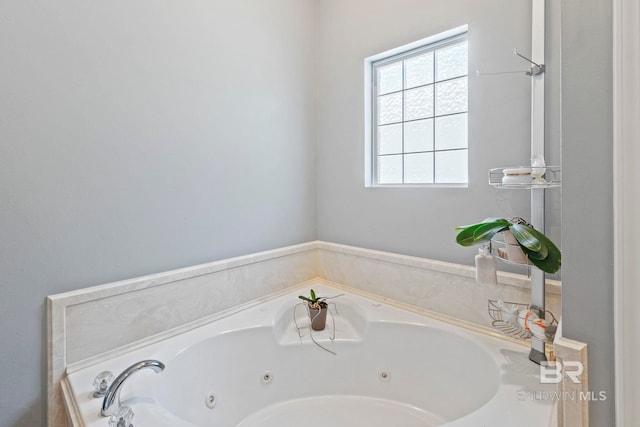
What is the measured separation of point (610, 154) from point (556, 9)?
958 millimetres

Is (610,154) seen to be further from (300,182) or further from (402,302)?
(300,182)

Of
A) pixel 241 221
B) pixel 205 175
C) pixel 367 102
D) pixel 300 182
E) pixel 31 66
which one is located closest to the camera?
pixel 31 66

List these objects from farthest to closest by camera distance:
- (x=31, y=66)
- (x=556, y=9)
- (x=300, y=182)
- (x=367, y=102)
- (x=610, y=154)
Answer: (x=300, y=182) < (x=367, y=102) < (x=556, y=9) < (x=31, y=66) < (x=610, y=154)

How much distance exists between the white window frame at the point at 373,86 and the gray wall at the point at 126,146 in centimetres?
56

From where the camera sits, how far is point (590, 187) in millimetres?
765

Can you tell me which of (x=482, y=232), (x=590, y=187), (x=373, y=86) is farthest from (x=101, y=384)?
(x=373, y=86)

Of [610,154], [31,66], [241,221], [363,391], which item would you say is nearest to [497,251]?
[610,154]

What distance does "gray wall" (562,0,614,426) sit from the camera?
737 mm

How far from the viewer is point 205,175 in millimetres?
1639

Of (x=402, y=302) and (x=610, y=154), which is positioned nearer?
(x=610, y=154)

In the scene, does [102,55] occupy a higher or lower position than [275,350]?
higher

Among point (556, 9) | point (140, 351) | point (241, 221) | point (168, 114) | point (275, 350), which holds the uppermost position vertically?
point (556, 9)

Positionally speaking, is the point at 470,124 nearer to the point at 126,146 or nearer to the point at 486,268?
the point at 486,268

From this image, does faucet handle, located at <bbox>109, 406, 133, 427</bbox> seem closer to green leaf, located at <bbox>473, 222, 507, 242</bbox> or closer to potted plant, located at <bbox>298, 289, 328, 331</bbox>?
potted plant, located at <bbox>298, 289, 328, 331</bbox>
